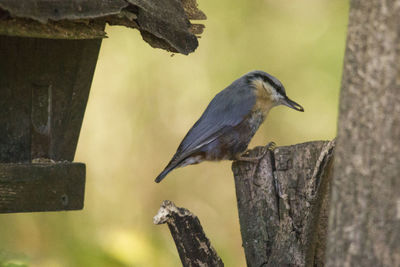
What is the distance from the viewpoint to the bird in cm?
405

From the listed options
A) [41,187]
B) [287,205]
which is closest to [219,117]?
[287,205]

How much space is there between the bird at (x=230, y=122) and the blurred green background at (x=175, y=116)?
105 centimetres

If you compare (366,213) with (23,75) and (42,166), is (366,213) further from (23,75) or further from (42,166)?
(23,75)

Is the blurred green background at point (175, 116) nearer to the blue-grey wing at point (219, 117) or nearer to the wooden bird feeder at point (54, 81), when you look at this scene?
the blue-grey wing at point (219, 117)

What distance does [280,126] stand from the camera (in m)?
6.17

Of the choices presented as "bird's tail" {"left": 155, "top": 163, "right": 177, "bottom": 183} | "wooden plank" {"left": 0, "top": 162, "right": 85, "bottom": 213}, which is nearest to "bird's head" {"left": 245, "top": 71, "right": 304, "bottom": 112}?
"bird's tail" {"left": 155, "top": 163, "right": 177, "bottom": 183}

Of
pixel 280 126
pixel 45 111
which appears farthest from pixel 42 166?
pixel 280 126

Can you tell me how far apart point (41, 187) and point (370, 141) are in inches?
55.1

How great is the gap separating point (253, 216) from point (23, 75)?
3.78 feet

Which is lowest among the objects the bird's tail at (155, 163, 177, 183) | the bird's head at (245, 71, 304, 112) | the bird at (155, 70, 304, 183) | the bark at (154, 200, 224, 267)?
the bark at (154, 200, 224, 267)

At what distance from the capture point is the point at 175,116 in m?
5.95

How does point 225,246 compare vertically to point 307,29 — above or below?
below

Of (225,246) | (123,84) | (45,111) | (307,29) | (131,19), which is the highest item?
(307,29)

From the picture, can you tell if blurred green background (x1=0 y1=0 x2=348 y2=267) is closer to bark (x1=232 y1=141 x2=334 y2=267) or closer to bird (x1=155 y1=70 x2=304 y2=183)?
bird (x1=155 y1=70 x2=304 y2=183)
